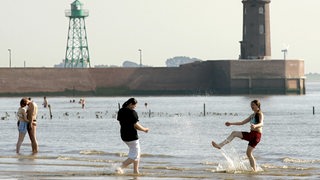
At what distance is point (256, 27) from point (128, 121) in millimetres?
110406

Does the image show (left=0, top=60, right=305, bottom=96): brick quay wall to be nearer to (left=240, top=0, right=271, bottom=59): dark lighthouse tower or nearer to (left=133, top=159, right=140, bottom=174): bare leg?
(left=240, top=0, right=271, bottom=59): dark lighthouse tower

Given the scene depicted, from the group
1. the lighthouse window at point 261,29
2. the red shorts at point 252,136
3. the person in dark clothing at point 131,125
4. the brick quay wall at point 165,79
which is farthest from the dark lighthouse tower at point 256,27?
the person in dark clothing at point 131,125

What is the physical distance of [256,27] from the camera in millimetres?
129750

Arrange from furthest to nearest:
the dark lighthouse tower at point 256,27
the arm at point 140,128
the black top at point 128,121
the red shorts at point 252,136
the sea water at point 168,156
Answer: the dark lighthouse tower at point 256,27, the sea water at point 168,156, the red shorts at point 252,136, the black top at point 128,121, the arm at point 140,128

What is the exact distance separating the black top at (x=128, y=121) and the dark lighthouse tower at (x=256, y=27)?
110 m

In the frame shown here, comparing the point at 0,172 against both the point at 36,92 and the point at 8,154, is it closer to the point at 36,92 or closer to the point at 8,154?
A: the point at 8,154

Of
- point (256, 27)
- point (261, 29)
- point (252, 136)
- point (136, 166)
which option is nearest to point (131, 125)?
point (136, 166)

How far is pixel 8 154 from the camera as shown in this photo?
94.1 ft

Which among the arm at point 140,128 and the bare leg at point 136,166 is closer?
the arm at point 140,128

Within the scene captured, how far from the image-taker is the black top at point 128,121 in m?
20.5

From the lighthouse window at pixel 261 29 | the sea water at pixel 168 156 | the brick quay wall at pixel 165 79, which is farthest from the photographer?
the brick quay wall at pixel 165 79

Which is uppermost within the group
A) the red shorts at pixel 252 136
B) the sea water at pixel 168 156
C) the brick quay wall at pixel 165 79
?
the brick quay wall at pixel 165 79

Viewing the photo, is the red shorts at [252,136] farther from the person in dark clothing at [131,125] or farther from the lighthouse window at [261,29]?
the lighthouse window at [261,29]

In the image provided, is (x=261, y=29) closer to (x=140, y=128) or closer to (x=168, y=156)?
(x=168, y=156)
